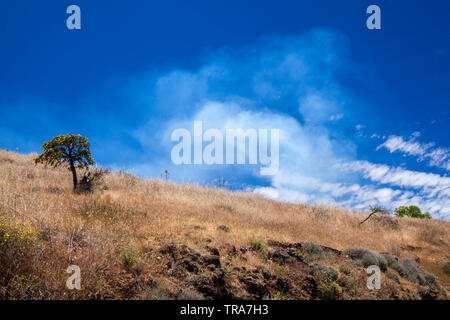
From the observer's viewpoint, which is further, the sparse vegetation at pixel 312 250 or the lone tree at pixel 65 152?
the lone tree at pixel 65 152

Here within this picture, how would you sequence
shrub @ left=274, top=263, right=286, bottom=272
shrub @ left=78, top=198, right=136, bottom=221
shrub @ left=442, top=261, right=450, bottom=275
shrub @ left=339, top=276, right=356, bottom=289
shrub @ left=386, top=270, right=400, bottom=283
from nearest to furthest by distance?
shrub @ left=274, top=263, right=286, bottom=272, shrub @ left=339, top=276, right=356, bottom=289, shrub @ left=78, top=198, right=136, bottom=221, shrub @ left=386, top=270, right=400, bottom=283, shrub @ left=442, top=261, right=450, bottom=275

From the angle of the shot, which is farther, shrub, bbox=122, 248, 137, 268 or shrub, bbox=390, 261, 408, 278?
shrub, bbox=390, 261, 408, 278

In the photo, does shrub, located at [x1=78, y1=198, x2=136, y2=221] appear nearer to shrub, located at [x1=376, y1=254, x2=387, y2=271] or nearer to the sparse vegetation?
the sparse vegetation

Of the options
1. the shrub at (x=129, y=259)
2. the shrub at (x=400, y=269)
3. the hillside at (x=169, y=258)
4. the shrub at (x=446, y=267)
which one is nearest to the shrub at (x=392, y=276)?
the hillside at (x=169, y=258)

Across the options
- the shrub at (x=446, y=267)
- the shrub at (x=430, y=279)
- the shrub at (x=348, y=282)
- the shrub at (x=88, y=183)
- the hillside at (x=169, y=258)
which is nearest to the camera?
the hillside at (x=169, y=258)

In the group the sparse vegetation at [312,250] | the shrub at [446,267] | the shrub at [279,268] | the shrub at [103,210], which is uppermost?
the shrub at [103,210]

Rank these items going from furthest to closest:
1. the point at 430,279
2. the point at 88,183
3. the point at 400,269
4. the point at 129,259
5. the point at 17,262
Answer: the point at 88,183 → the point at 430,279 → the point at 400,269 → the point at 129,259 → the point at 17,262

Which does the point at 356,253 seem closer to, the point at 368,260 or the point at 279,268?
the point at 368,260

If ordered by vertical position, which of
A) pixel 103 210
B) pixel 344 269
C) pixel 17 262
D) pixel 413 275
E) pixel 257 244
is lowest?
pixel 413 275

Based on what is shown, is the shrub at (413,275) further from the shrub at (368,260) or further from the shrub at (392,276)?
the shrub at (368,260)

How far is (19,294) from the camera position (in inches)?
174

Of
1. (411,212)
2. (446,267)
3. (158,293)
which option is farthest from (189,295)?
(411,212)

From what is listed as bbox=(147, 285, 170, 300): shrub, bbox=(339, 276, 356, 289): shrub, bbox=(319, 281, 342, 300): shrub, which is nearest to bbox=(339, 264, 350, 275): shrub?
bbox=(339, 276, 356, 289): shrub
